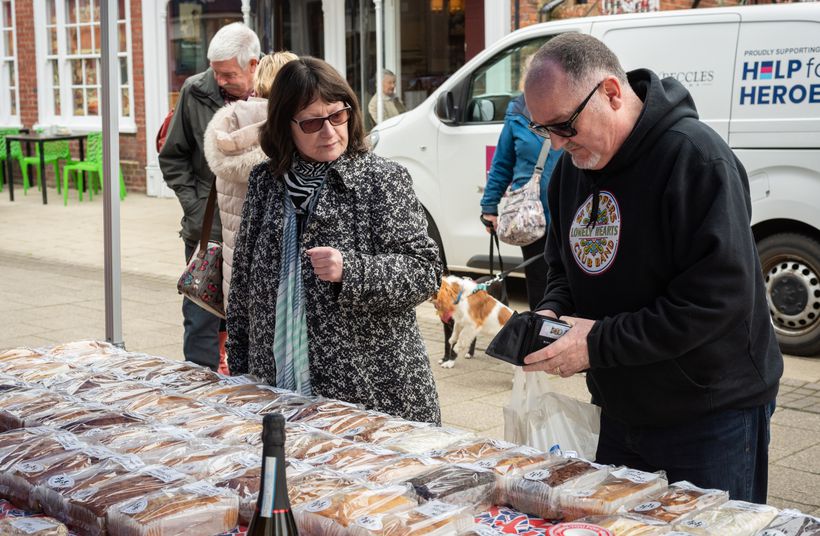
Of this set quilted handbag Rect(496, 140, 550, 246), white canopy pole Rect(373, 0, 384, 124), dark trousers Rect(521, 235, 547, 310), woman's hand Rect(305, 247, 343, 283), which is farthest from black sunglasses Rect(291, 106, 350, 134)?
white canopy pole Rect(373, 0, 384, 124)

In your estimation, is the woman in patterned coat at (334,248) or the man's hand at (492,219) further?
the man's hand at (492,219)

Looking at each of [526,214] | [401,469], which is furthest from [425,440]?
[526,214]

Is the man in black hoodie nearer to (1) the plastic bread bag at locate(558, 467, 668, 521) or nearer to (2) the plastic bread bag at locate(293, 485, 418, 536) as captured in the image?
(1) the plastic bread bag at locate(558, 467, 668, 521)

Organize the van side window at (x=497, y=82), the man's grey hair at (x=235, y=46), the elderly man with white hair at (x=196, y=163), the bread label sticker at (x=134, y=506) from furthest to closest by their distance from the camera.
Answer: the van side window at (x=497, y=82)
the elderly man with white hair at (x=196, y=163)
the man's grey hair at (x=235, y=46)
the bread label sticker at (x=134, y=506)

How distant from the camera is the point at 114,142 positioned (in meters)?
4.20

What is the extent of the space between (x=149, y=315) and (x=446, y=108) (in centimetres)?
312

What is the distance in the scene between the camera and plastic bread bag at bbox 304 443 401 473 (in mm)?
2217

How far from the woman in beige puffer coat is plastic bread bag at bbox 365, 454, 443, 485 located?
2.17 m

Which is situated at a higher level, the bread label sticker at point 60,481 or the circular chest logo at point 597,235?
the circular chest logo at point 597,235

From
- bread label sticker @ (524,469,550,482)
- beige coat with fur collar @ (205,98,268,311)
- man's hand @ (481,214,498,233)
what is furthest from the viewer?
man's hand @ (481,214,498,233)

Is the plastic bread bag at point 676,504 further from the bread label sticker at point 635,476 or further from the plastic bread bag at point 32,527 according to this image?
the plastic bread bag at point 32,527

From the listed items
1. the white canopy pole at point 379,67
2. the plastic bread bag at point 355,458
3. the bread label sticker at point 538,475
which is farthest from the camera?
the white canopy pole at point 379,67

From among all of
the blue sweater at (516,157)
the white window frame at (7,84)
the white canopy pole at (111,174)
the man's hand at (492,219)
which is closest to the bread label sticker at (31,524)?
the white canopy pole at (111,174)

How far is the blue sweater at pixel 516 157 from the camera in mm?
6234
